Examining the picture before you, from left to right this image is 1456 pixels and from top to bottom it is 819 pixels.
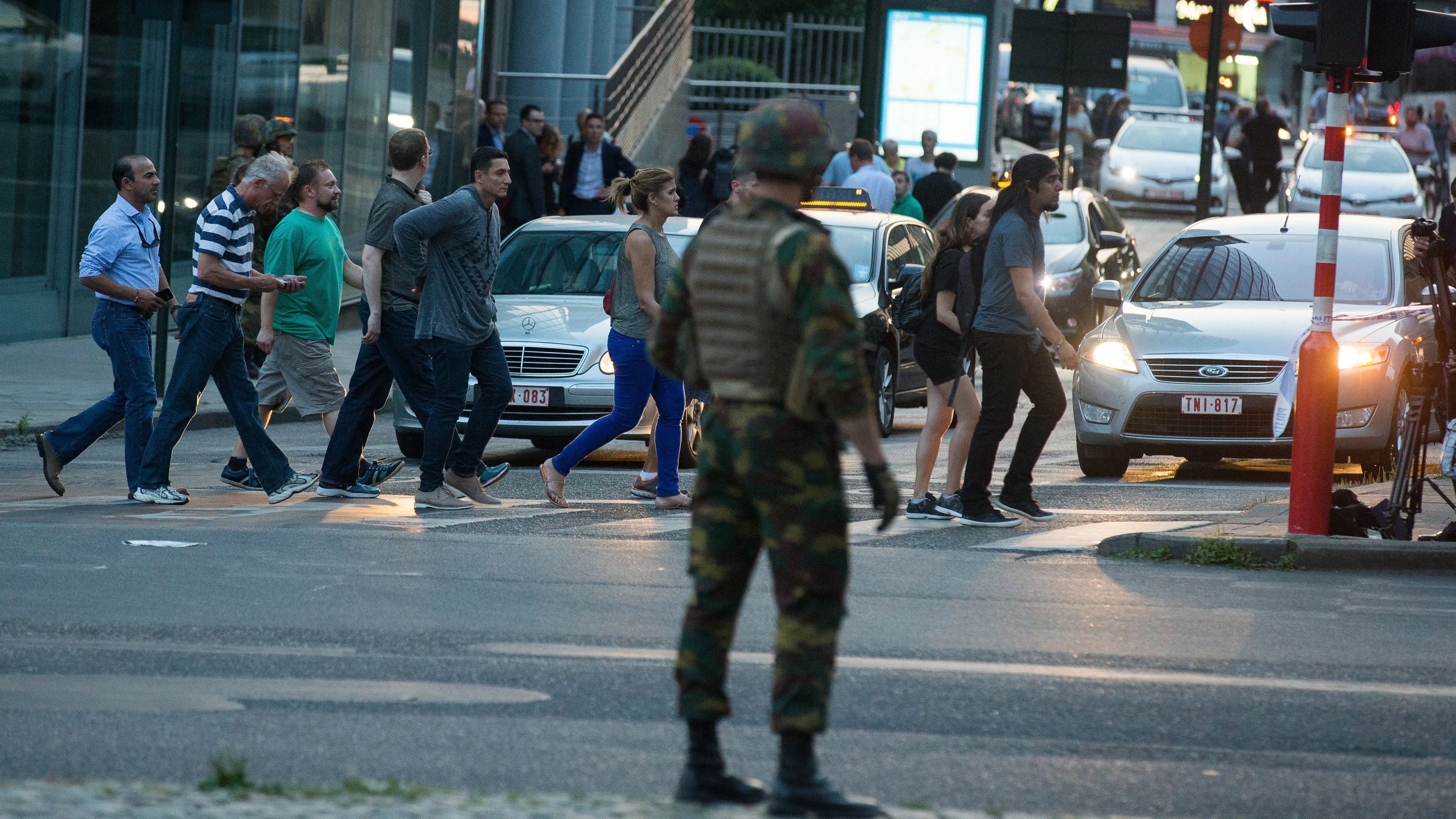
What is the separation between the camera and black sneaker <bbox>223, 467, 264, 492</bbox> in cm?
1121

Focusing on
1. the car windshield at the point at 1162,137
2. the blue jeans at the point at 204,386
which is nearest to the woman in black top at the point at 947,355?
the blue jeans at the point at 204,386

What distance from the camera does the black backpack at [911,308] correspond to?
10.7 m

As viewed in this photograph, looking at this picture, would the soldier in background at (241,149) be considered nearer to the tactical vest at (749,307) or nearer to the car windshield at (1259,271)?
the car windshield at (1259,271)

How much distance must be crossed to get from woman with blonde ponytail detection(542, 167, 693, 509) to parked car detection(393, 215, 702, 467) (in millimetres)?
1011

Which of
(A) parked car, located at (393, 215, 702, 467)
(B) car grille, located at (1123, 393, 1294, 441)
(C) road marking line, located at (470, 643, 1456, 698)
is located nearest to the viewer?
(C) road marking line, located at (470, 643, 1456, 698)

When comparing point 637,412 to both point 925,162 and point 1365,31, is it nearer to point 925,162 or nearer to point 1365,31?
point 1365,31

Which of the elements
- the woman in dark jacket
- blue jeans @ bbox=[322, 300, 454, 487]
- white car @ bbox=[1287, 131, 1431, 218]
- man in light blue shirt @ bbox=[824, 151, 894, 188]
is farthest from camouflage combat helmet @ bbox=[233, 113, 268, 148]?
white car @ bbox=[1287, 131, 1431, 218]

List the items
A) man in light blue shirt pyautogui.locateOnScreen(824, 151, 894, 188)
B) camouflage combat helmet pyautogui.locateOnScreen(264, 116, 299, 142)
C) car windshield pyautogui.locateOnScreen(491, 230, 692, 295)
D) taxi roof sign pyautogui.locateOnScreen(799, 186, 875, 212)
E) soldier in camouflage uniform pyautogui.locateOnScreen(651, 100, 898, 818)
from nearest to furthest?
1. soldier in camouflage uniform pyautogui.locateOnScreen(651, 100, 898, 818)
2. camouflage combat helmet pyautogui.locateOnScreen(264, 116, 299, 142)
3. car windshield pyautogui.locateOnScreen(491, 230, 692, 295)
4. taxi roof sign pyautogui.locateOnScreen(799, 186, 875, 212)
5. man in light blue shirt pyautogui.locateOnScreen(824, 151, 894, 188)

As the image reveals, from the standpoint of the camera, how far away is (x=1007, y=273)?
9953 mm

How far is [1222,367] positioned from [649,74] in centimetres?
2032

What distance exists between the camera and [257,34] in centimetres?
2123

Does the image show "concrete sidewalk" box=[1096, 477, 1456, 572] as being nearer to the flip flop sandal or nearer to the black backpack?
the black backpack

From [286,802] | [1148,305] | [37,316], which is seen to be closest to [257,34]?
[37,316]

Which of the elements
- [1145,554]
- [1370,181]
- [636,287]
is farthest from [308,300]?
[1370,181]
